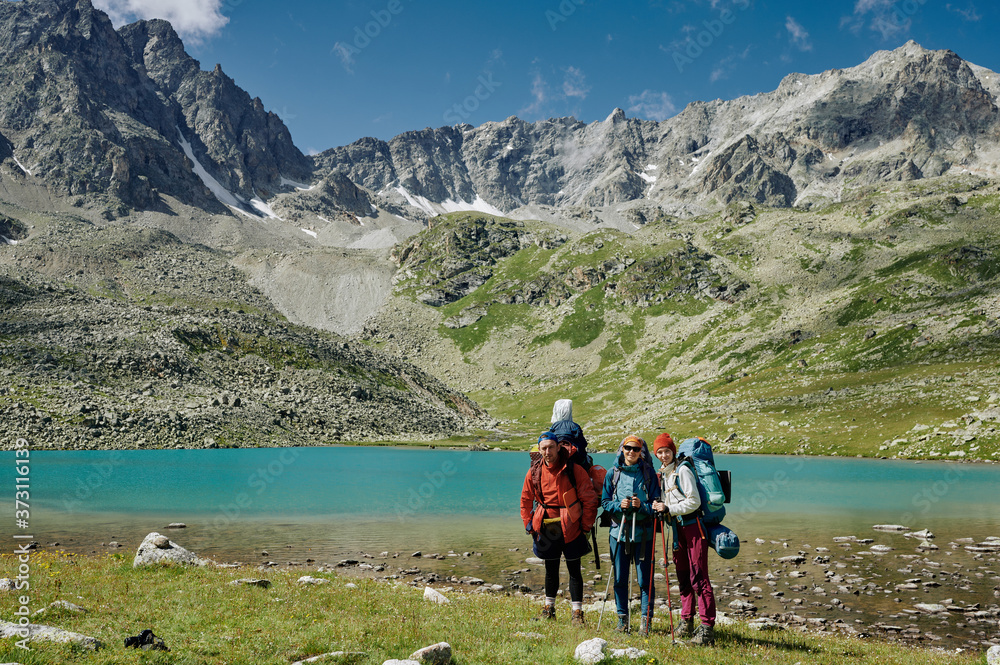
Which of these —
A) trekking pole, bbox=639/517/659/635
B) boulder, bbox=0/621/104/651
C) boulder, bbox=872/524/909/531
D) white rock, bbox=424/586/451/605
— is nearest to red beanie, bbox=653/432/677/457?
trekking pole, bbox=639/517/659/635

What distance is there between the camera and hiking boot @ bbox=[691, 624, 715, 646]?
1070 cm

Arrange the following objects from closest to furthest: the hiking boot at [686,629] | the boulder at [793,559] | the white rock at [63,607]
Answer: the white rock at [63,607], the hiking boot at [686,629], the boulder at [793,559]

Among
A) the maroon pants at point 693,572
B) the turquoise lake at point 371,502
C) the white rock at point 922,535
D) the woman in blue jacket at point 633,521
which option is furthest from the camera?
the turquoise lake at point 371,502

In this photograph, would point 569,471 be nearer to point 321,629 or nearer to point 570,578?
point 570,578

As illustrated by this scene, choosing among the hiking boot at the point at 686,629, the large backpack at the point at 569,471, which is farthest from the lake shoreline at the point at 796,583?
the large backpack at the point at 569,471

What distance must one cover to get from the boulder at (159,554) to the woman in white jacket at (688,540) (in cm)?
1335

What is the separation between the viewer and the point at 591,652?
864cm

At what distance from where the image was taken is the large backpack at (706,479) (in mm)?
11234

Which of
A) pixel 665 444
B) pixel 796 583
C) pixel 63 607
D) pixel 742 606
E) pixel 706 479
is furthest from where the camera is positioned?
pixel 796 583

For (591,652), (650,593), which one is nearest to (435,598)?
(650,593)

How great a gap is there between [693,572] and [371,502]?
101 feet

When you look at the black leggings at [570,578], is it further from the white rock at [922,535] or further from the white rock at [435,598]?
the white rock at [922,535]

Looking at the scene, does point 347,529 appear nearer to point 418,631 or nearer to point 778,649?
point 418,631

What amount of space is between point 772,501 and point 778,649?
32.1 meters
